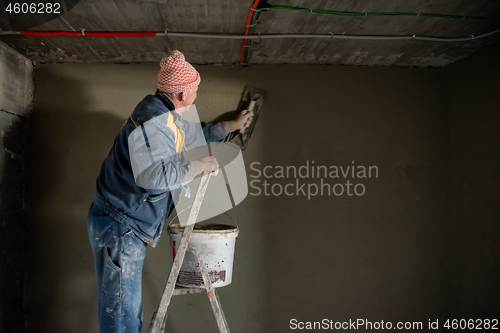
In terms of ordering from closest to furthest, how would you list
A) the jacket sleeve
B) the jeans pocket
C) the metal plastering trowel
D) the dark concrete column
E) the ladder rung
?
the jacket sleeve
the jeans pocket
the ladder rung
the dark concrete column
the metal plastering trowel

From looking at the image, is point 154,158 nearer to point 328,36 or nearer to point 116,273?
point 116,273

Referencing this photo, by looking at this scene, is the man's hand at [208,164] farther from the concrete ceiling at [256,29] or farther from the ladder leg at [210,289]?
the concrete ceiling at [256,29]

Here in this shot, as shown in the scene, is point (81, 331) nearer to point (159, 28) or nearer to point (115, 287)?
point (115, 287)

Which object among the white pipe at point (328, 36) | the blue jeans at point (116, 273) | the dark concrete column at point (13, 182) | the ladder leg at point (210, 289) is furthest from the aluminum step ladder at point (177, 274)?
the dark concrete column at point (13, 182)

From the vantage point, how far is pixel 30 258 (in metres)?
2.26

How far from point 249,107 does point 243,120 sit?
0.16 meters

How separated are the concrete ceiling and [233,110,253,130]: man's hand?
0.40 meters

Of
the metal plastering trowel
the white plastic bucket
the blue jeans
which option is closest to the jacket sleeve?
the blue jeans

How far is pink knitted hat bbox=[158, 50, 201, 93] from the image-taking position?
5.31 ft

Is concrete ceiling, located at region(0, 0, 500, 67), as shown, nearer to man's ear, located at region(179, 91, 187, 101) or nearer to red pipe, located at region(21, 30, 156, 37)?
red pipe, located at region(21, 30, 156, 37)

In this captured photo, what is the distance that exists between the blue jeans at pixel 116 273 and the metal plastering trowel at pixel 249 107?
100 centimetres

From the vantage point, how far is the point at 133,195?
154cm


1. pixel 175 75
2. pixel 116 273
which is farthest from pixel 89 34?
pixel 116 273

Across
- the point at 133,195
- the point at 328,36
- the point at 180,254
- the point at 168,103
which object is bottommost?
the point at 180,254
